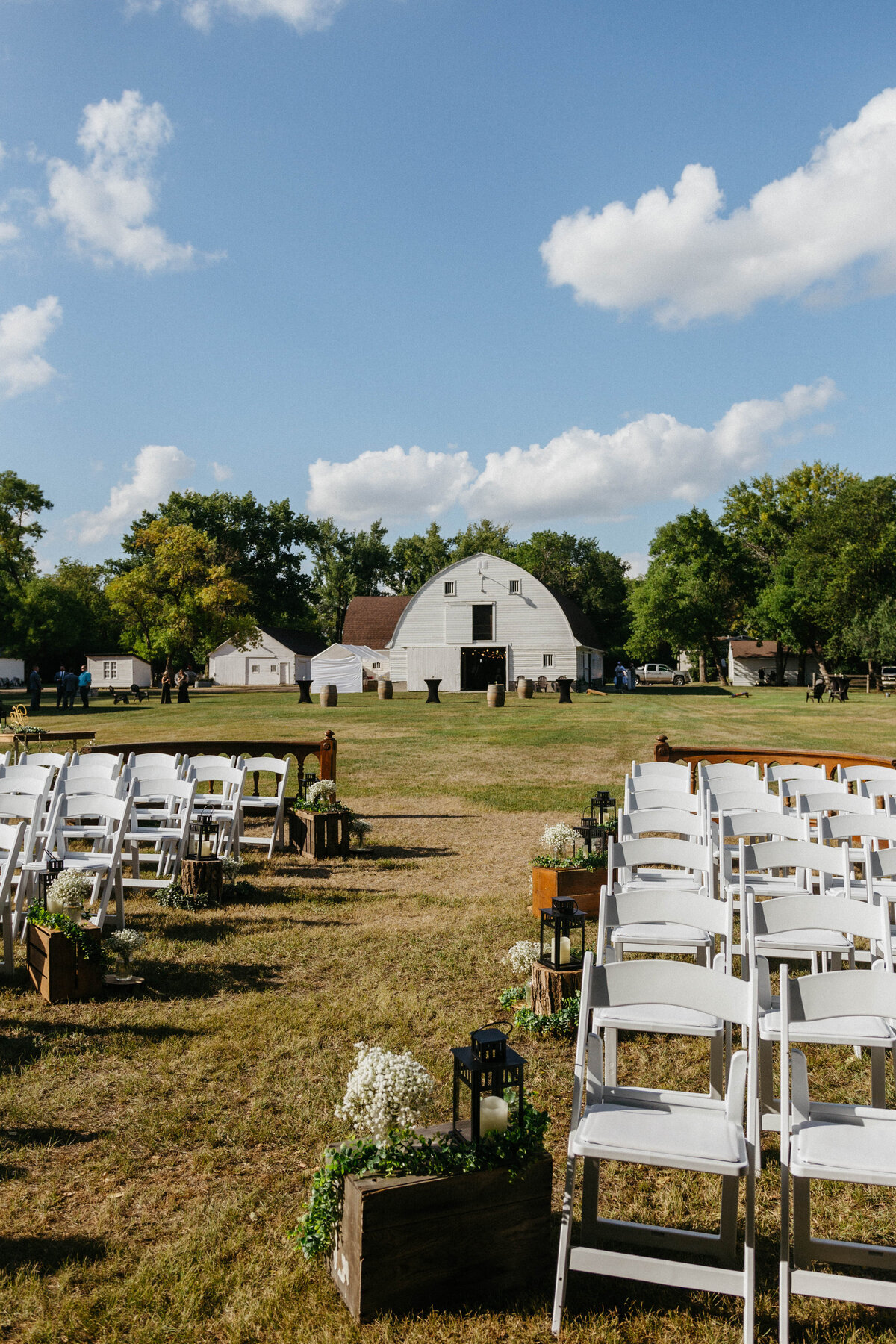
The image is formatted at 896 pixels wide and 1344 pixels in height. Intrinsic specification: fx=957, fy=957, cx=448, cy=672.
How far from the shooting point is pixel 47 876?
6492 millimetres

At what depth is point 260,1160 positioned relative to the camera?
152 inches

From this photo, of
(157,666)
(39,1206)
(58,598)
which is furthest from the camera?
(157,666)

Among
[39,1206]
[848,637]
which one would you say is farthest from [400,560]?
[39,1206]

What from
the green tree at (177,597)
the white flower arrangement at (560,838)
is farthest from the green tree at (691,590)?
the white flower arrangement at (560,838)

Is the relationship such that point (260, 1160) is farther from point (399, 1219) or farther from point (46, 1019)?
point (46, 1019)

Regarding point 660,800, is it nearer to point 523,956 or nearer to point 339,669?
point 523,956

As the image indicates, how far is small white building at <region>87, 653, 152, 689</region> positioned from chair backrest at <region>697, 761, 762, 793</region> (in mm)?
56814

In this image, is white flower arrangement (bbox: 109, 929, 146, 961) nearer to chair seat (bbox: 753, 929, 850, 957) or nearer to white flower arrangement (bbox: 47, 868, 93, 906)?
white flower arrangement (bbox: 47, 868, 93, 906)

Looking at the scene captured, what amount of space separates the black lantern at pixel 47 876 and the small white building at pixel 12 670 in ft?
191

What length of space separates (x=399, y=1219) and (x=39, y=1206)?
1567 mm

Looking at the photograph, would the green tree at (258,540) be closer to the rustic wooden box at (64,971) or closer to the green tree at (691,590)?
the green tree at (691,590)

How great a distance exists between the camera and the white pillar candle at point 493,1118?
304cm

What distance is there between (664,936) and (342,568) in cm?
7636

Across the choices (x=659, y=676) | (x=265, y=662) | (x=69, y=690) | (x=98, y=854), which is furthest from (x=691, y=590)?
(x=98, y=854)
